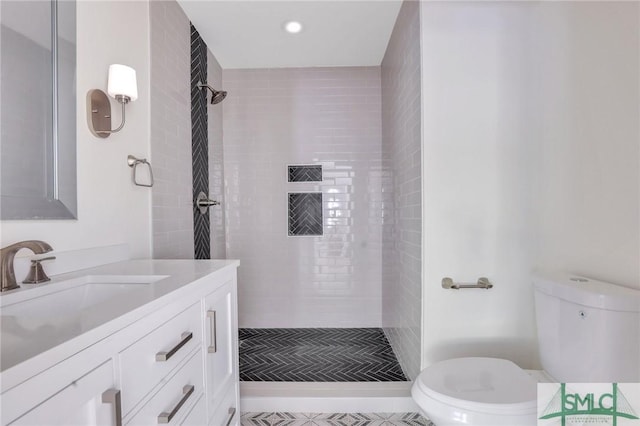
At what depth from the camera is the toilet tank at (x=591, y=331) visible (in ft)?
3.95

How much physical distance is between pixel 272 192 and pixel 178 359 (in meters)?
2.38

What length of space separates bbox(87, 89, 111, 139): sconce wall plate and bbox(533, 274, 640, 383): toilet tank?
83.4 inches

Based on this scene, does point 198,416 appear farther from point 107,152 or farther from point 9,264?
point 107,152

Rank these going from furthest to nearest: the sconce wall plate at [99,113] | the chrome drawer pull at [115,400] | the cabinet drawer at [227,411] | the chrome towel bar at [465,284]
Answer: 1. the chrome towel bar at [465,284]
2. the sconce wall plate at [99,113]
3. the cabinet drawer at [227,411]
4. the chrome drawer pull at [115,400]

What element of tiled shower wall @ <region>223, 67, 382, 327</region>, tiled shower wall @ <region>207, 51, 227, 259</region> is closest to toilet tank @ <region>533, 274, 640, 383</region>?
tiled shower wall @ <region>223, 67, 382, 327</region>

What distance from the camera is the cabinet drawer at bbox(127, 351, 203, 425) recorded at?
829 mm

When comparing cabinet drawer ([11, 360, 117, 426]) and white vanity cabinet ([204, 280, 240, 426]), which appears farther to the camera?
white vanity cabinet ([204, 280, 240, 426])

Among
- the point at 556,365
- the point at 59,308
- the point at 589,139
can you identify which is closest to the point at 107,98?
the point at 59,308

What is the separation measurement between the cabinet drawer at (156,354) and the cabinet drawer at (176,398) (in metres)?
0.04

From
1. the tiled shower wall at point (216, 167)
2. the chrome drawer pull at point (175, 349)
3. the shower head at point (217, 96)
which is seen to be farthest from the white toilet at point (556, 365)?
the shower head at point (217, 96)

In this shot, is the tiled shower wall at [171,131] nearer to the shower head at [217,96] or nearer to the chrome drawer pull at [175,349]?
the shower head at [217,96]

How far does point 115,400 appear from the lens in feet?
2.24

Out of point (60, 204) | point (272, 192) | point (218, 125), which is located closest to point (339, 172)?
point (272, 192)

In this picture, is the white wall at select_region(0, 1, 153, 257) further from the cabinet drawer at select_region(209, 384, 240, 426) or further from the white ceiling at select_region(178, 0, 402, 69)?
the cabinet drawer at select_region(209, 384, 240, 426)
